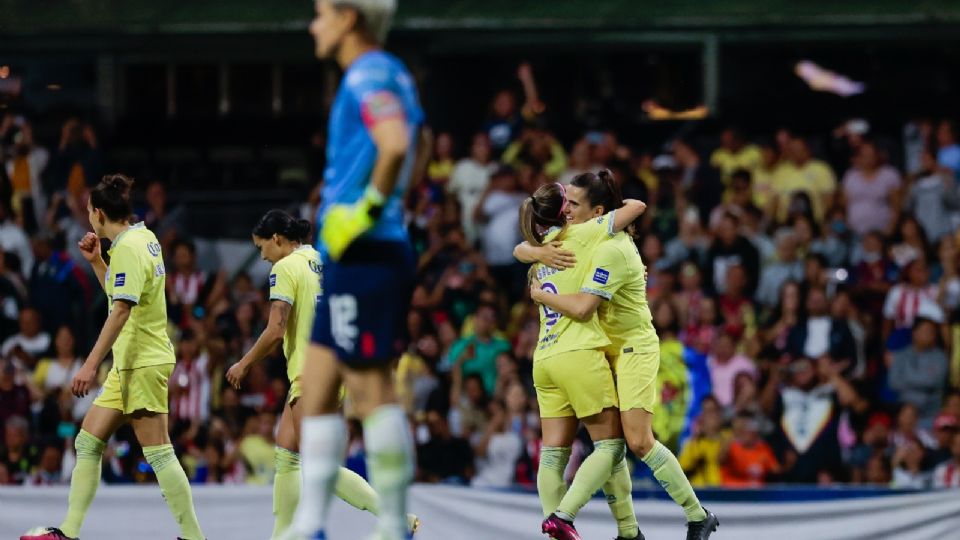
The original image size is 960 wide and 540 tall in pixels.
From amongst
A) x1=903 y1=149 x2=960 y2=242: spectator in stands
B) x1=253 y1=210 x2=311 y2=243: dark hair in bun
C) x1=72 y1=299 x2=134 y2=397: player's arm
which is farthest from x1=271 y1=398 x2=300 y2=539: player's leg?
Result: x1=903 y1=149 x2=960 y2=242: spectator in stands

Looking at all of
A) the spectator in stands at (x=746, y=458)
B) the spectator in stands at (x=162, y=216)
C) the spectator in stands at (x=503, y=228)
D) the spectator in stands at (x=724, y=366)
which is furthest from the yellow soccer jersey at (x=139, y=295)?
the spectator in stands at (x=162, y=216)

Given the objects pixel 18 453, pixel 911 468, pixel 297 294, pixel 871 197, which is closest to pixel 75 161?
pixel 18 453

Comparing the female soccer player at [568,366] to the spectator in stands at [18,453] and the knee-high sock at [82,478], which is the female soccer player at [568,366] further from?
the spectator in stands at [18,453]

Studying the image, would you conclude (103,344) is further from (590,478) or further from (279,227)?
(590,478)

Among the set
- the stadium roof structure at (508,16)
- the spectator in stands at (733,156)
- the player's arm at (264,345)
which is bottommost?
the player's arm at (264,345)

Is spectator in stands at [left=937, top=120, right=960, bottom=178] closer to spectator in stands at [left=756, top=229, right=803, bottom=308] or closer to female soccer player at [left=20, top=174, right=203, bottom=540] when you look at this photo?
spectator in stands at [left=756, top=229, right=803, bottom=308]

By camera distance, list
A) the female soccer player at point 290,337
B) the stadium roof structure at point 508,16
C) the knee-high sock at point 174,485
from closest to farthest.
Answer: the knee-high sock at point 174,485
the female soccer player at point 290,337
the stadium roof structure at point 508,16

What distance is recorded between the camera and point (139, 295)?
31.6 ft

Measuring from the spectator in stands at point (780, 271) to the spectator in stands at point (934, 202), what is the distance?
1.44m

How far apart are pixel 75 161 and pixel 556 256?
1145cm

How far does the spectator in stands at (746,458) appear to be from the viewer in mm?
16125

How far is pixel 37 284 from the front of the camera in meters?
19.0

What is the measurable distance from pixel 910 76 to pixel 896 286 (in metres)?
4.85

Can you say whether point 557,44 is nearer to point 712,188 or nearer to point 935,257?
point 712,188
